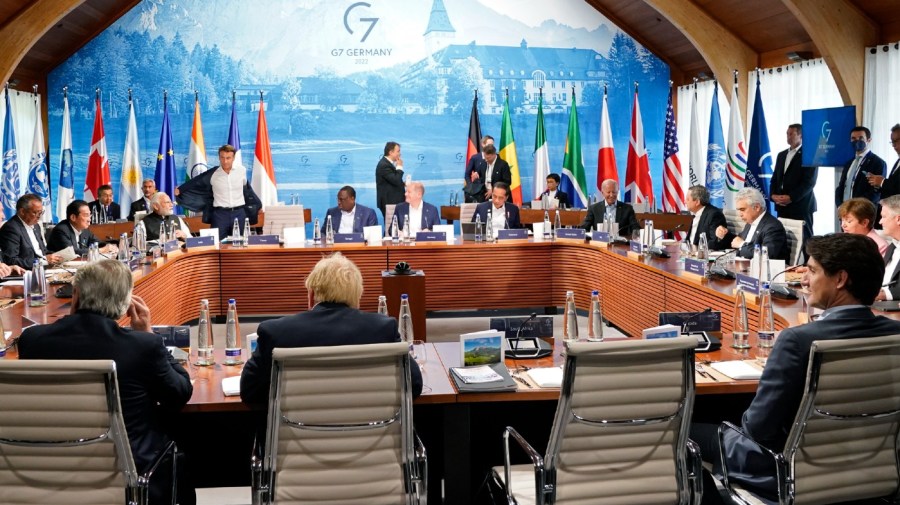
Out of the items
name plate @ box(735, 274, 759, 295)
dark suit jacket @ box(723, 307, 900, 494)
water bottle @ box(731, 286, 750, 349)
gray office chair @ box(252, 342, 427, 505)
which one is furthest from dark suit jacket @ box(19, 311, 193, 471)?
name plate @ box(735, 274, 759, 295)

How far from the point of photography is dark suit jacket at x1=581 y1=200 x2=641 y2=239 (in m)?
7.54

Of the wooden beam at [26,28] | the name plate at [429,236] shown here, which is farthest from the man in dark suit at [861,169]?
the wooden beam at [26,28]

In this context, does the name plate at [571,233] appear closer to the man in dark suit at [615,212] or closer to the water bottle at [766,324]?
the man in dark suit at [615,212]

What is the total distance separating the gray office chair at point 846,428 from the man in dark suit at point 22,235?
16.7 ft

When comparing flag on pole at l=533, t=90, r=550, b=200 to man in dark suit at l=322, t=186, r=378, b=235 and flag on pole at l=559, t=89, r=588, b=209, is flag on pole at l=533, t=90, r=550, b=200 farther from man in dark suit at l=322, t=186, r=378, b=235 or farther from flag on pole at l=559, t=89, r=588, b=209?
man in dark suit at l=322, t=186, r=378, b=235

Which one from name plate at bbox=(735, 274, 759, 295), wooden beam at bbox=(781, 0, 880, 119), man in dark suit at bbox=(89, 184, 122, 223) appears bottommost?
name plate at bbox=(735, 274, 759, 295)

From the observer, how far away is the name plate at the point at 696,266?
5.24 meters

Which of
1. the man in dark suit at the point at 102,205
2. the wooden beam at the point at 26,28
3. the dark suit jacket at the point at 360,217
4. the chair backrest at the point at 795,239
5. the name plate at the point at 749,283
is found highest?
the wooden beam at the point at 26,28

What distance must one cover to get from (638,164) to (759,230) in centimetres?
548

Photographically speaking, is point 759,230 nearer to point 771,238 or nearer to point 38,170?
point 771,238

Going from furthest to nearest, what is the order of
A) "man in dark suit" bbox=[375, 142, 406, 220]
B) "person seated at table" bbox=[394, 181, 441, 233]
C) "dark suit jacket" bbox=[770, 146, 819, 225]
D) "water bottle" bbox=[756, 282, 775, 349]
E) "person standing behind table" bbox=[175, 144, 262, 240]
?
"man in dark suit" bbox=[375, 142, 406, 220] < "dark suit jacket" bbox=[770, 146, 819, 225] < "person standing behind table" bbox=[175, 144, 262, 240] < "person seated at table" bbox=[394, 181, 441, 233] < "water bottle" bbox=[756, 282, 775, 349]

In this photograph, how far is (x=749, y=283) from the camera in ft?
14.6

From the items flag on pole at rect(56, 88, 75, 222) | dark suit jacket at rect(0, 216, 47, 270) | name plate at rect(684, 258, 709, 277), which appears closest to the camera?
name plate at rect(684, 258, 709, 277)

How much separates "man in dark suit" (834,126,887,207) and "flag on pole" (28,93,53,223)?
855cm
